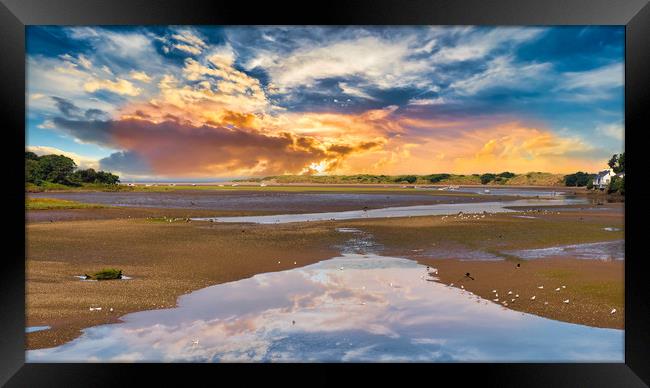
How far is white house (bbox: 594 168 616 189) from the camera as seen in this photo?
1751 inches

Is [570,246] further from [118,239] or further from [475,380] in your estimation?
[118,239]

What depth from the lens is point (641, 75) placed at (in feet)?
17.1

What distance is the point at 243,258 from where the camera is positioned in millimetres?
11859

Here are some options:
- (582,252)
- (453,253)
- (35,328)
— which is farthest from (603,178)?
(35,328)

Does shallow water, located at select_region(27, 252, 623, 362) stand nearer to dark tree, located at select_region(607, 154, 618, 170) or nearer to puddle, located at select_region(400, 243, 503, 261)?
puddle, located at select_region(400, 243, 503, 261)

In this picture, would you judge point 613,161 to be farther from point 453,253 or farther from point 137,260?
point 137,260

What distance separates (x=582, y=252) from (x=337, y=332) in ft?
29.9

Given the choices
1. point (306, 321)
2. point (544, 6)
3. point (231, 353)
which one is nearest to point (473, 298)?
point (306, 321)

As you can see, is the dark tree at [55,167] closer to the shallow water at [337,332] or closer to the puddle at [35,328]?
the shallow water at [337,332]

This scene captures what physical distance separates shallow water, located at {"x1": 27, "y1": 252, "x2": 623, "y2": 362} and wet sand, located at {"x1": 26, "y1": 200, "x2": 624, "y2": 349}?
48 cm

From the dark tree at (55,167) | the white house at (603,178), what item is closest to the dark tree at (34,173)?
the dark tree at (55,167)

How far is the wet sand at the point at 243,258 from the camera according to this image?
24.8 feet

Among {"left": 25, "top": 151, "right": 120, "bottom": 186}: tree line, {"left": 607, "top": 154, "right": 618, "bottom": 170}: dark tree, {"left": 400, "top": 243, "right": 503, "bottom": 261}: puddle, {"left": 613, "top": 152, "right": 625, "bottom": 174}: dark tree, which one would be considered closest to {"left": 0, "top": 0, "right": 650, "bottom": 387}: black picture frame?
{"left": 400, "top": 243, "right": 503, "bottom": 261}: puddle

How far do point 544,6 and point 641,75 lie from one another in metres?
1.42
